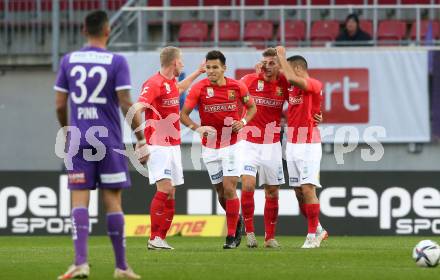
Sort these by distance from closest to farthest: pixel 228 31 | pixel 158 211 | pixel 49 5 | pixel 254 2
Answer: pixel 158 211, pixel 228 31, pixel 49 5, pixel 254 2

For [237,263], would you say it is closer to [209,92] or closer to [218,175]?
[218,175]

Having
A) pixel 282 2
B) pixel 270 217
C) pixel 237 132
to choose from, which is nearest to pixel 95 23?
pixel 237 132

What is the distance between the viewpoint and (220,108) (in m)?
14.1

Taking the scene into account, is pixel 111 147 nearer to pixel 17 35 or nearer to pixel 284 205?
pixel 284 205

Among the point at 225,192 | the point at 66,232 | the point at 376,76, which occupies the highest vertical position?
the point at 376,76

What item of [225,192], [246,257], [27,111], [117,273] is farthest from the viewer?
[27,111]

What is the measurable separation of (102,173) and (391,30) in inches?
552

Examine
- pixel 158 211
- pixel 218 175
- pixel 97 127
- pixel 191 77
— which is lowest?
pixel 158 211

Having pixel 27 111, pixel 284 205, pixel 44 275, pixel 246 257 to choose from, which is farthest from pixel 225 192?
pixel 27 111

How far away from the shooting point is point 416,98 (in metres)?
21.6

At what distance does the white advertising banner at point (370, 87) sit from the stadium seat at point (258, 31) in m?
1.56

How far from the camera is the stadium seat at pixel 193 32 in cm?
2317

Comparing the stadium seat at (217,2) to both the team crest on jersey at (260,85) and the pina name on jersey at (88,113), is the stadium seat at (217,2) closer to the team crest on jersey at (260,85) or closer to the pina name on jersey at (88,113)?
the team crest on jersey at (260,85)

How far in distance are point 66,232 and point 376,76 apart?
6.33 meters
